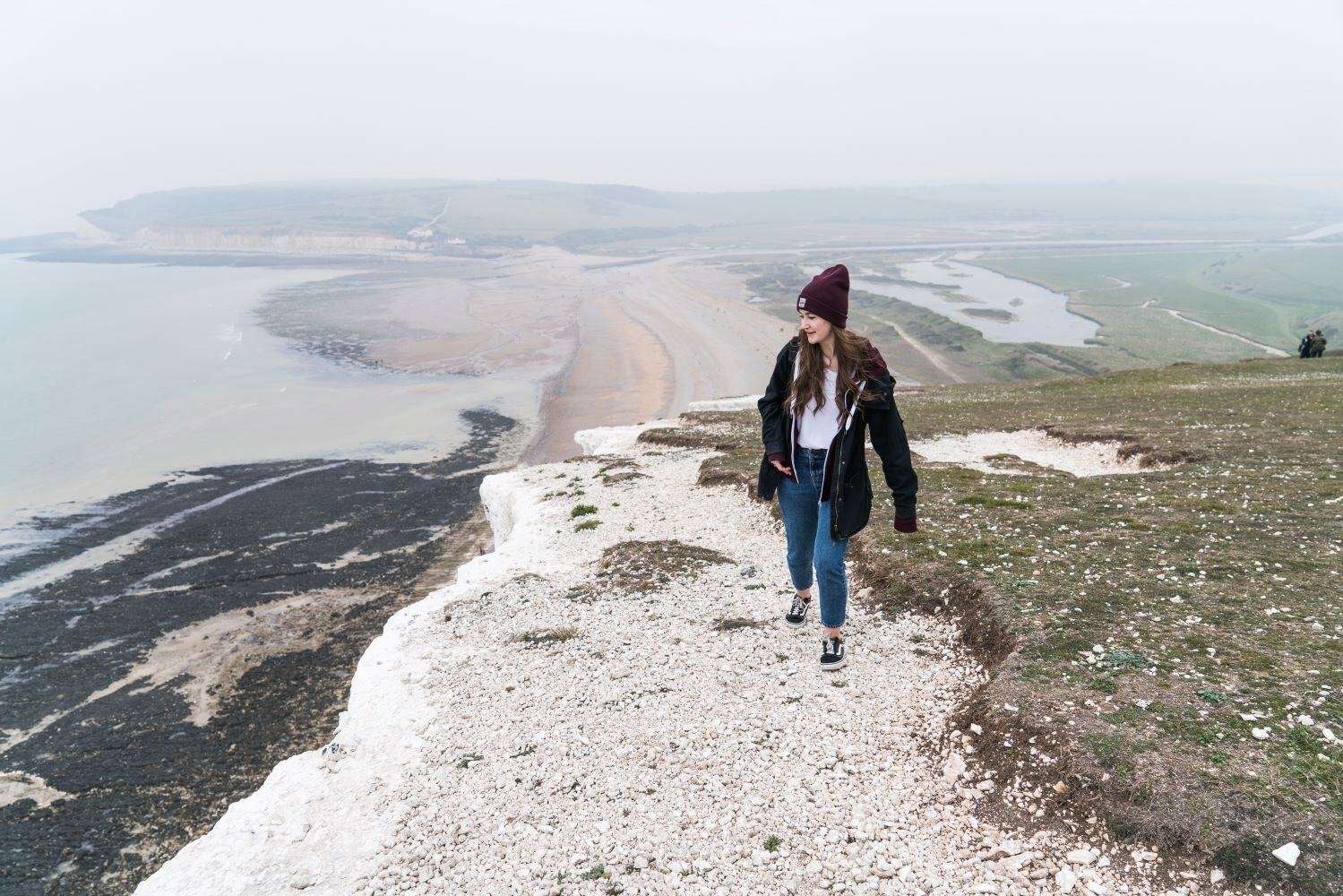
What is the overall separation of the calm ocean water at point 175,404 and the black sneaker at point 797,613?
43.8 m

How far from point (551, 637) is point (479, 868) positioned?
5.49m

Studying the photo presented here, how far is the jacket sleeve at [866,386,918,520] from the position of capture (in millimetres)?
7898

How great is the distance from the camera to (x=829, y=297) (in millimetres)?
7539

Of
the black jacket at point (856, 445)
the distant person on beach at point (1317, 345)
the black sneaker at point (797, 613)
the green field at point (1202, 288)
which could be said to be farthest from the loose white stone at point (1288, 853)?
the green field at point (1202, 288)

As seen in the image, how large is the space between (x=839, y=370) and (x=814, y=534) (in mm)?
2481

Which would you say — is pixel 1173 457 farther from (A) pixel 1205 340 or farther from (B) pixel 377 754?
(A) pixel 1205 340

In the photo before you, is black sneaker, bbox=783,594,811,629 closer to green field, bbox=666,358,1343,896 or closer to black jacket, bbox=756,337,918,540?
green field, bbox=666,358,1343,896

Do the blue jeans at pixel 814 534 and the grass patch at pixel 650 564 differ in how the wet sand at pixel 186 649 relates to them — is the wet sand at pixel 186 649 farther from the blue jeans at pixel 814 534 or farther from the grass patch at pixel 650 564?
the blue jeans at pixel 814 534

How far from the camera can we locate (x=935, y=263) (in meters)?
181

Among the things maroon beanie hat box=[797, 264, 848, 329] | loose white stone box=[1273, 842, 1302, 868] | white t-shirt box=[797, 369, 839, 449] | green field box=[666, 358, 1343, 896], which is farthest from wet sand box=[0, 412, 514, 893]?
loose white stone box=[1273, 842, 1302, 868]

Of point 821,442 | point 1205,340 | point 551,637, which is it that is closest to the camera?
point 821,442

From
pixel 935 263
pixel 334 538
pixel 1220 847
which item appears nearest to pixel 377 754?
pixel 1220 847

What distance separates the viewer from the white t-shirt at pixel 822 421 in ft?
26.1

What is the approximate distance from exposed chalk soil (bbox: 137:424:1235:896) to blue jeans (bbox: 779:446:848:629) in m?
1.26
